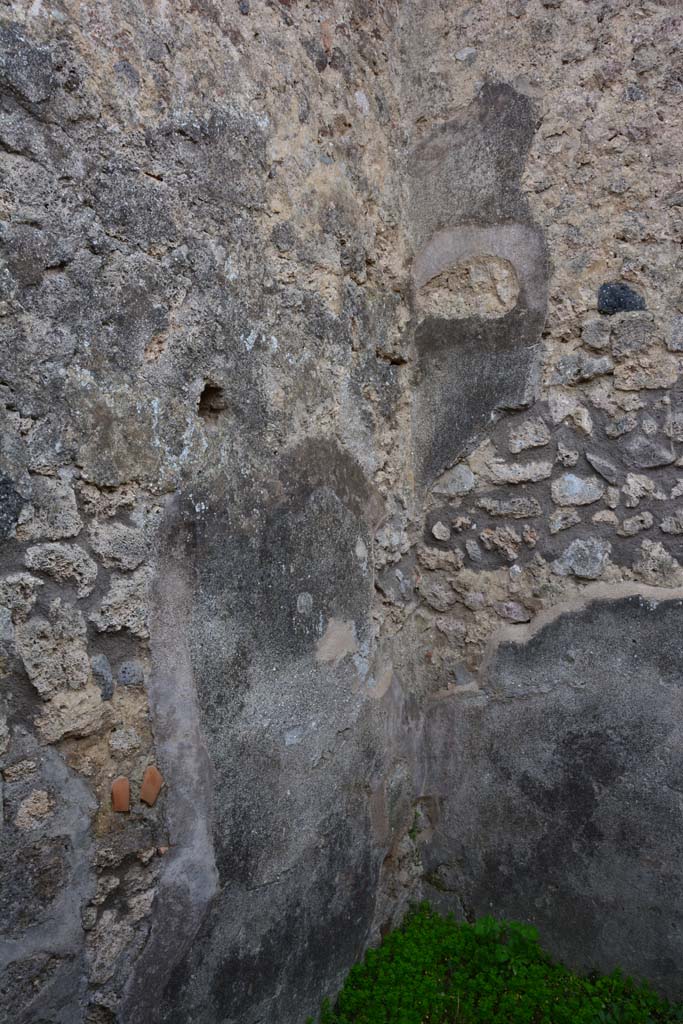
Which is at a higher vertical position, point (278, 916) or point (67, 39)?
point (67, 39)

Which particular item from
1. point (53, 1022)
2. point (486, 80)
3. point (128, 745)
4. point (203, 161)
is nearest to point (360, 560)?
point (128, 745)

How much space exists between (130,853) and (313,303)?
4.74 ft

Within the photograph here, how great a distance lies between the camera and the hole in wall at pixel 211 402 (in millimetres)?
1910

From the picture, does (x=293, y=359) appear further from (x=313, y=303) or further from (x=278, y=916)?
(x=278, y=916)

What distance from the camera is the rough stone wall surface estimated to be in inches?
63.4

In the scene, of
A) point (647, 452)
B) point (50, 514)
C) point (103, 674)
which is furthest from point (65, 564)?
point (647, 452)

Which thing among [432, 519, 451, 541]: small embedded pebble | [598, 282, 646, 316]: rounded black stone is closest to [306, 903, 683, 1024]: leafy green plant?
[432, 519, 451, 541]: small embedded pebble

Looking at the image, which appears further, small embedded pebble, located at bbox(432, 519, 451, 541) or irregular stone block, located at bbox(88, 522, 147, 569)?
small embedded pebble, located at bbox(432, 519, 451, 541)

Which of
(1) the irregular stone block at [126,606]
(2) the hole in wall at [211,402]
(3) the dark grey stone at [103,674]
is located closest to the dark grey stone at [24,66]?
(2) the hole in wall at [211,402]

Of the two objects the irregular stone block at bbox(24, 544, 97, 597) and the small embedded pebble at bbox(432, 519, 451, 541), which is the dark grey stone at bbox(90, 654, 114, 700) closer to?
the irregular stone block at bbox(24, 544, 97, 597)

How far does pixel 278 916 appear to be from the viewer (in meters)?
2.09

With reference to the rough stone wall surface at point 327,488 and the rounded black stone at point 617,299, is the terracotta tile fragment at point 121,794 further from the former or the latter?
the rounded black stone at point 617,299

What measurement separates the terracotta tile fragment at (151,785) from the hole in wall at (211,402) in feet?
2.65

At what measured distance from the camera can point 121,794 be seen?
1.71m
